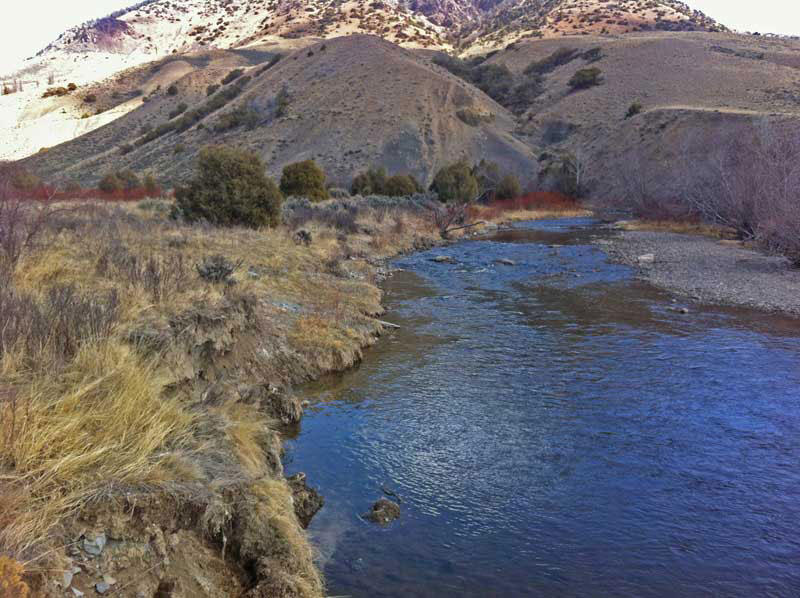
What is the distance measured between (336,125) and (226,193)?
150ft

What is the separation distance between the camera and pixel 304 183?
35.8 meters

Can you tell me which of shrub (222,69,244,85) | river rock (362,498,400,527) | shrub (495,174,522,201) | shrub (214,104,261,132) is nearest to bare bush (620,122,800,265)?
shrub (495,174,522,201)

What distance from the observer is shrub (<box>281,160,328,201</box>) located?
35781mm

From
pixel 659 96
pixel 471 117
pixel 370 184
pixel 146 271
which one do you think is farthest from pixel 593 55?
pixel 146 271

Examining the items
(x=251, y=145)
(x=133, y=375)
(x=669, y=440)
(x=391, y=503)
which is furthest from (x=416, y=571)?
(x=251, y=145)

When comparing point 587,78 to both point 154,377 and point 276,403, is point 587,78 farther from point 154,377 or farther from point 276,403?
point 154,377

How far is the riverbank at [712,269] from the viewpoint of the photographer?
16.6 metres

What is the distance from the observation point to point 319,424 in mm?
8672

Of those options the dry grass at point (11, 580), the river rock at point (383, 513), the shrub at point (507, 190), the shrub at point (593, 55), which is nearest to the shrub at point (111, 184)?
the shrub at point (507, 190)

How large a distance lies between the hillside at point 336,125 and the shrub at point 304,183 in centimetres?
1762

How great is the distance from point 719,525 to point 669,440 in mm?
2084

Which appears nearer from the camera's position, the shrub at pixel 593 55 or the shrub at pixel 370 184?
the shrub at pixel 370 184

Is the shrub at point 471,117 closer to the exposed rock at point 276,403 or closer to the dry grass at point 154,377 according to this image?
the dry grass at point 154,377

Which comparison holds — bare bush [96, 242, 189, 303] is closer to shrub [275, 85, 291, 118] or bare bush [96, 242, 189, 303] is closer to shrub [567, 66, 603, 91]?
shrub [275, 85, 291, 118]
